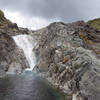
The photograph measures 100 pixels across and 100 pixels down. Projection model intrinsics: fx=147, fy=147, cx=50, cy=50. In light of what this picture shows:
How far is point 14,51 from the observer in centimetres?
8525

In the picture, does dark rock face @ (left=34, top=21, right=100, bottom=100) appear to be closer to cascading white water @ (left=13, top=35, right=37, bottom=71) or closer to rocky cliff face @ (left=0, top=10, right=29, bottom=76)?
cascading white water @ (left=13, top=35, right=37, bottom=71)

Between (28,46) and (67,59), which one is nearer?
(67,59)

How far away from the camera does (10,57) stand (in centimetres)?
8025

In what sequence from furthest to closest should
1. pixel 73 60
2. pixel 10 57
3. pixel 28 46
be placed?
pixel 28 46, pixel 10 57, pixel 73 60

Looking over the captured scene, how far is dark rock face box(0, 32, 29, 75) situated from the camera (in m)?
75.6

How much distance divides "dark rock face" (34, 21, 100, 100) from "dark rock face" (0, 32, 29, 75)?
10842mm

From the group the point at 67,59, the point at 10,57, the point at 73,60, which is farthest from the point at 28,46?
the point at 73,60

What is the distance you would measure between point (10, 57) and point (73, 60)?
4521cm

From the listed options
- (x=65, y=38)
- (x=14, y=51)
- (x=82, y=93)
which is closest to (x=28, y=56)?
(x=14, y=51)

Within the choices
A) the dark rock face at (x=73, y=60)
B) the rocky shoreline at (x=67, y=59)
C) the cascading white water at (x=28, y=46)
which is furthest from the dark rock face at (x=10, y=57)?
the dark rock face at (x=73, y=60)

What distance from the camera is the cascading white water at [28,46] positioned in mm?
87963

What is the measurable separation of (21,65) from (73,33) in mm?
33213

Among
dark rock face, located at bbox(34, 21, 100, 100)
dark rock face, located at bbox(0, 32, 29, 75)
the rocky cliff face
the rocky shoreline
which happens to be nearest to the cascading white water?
the rocky shoreline

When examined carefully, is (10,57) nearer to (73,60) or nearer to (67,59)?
(67,59)
